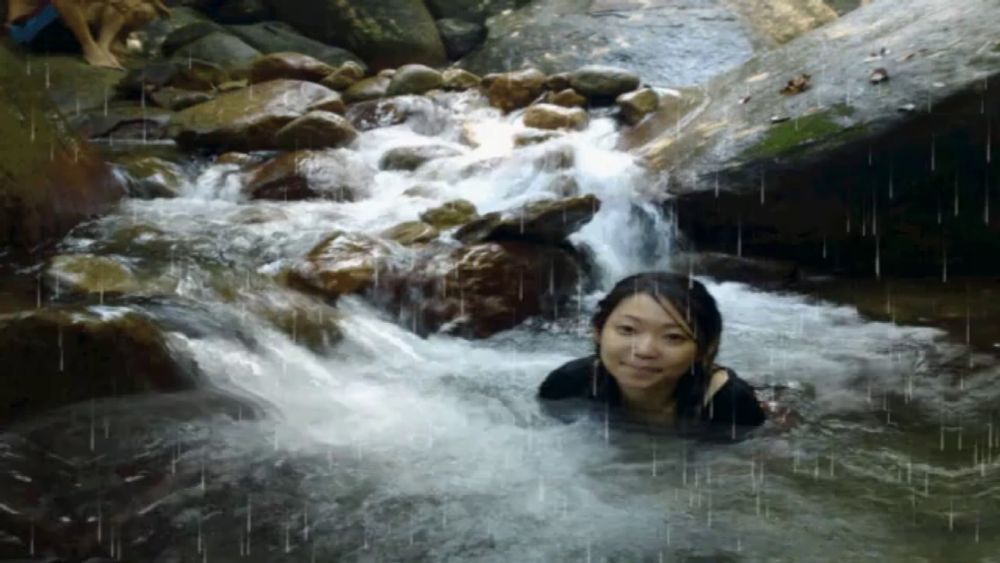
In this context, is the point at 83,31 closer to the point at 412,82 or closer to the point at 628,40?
the point at 412,82

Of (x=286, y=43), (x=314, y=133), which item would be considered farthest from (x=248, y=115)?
(x=286, y=43)

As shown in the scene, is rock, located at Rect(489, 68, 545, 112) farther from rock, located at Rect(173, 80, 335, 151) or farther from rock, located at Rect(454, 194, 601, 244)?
rock, located at Rect(454, 194, 601, 244)

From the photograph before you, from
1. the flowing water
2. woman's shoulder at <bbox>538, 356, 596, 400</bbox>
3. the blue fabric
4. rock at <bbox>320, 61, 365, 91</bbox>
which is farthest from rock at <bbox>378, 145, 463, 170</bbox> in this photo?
the blue fabric

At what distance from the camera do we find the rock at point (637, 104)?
8875mm

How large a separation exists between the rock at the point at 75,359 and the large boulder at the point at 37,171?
2490 mm

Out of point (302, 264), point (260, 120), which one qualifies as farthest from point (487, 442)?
point (260, 120)

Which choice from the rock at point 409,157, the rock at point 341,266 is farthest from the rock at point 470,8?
the rock at point 341,266

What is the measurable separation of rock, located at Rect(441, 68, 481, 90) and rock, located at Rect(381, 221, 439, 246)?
4.74m

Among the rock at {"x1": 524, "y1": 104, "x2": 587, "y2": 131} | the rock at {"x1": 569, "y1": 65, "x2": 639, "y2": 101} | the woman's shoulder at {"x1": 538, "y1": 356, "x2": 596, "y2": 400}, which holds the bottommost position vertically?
the woman's shoulder at {"x1": 538, "y1": 356, "x2": 596, "y2": 400}

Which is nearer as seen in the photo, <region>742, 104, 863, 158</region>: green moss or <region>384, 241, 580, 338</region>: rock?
<region>384, 241, 580, 338</region>: rock

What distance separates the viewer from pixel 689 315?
312 cm

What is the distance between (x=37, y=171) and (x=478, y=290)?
8.96 feet

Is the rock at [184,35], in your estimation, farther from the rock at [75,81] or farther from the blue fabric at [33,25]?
the blue fabric at [33,25]

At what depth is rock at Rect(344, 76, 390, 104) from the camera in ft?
34.2
